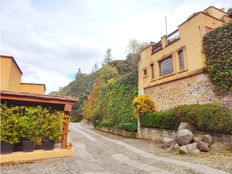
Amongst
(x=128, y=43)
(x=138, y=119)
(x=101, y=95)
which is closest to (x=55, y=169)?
(x=138, y=119)

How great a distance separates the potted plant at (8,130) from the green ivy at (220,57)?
415 inches

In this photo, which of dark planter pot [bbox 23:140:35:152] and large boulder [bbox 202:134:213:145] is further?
large boulder [bbox 202:134:213:145]

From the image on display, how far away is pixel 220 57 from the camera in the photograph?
11398 millimetres

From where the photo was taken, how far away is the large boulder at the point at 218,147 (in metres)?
9.63

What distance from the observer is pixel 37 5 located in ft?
33.6

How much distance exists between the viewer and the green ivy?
10.9m

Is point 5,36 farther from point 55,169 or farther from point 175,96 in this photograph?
point 175,96

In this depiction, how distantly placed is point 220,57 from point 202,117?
3652 mm

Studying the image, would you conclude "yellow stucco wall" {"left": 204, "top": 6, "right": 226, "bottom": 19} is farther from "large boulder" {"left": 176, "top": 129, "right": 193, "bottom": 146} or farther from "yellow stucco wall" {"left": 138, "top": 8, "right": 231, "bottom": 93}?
"large boulder" {"left": 176, "top": 129, "right": 193, "bottom": 146}

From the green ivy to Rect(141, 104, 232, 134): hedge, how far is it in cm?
143

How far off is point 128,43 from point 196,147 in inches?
1076

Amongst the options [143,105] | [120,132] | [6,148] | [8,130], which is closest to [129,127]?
[120,132]

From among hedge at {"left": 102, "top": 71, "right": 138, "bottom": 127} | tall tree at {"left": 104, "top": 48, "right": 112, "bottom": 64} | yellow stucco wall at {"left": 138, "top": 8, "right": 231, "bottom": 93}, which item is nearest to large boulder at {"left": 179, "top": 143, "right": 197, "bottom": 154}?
yellow stucco wall at {"left": 138, "top": 8, "right": 231, "bottom": 93}

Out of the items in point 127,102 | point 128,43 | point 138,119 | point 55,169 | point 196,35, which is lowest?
point 55,169
